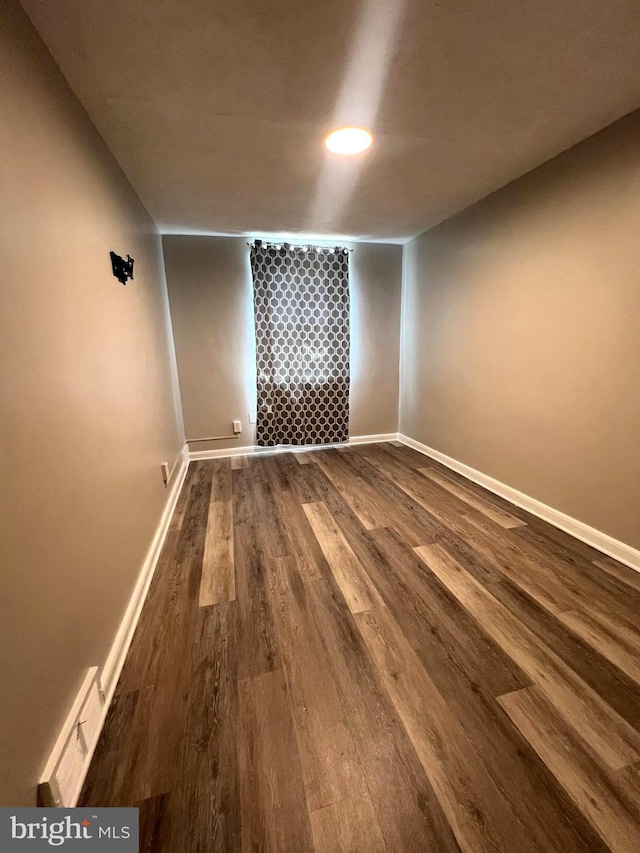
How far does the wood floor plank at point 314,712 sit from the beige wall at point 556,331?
1691mm

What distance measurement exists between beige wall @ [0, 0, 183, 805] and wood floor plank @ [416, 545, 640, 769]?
1.48 meters

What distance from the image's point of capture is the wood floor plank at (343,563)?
65.3 inches

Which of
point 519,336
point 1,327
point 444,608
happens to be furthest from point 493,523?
point 1,327

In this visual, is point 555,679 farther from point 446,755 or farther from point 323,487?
point 323,487

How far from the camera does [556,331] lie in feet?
6.81

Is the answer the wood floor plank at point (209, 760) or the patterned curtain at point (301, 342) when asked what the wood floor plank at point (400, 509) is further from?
the wood floor plank at point (209, 760)

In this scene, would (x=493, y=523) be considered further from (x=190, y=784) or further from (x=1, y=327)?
(x=1, y=327)

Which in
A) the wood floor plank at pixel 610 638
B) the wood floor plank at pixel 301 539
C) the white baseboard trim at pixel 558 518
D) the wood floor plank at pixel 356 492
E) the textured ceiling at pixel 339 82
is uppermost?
the textured ceiling at pixel 339 82

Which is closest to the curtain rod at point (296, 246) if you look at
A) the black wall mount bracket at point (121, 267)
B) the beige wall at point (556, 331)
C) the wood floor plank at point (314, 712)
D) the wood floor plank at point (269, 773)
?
the beige wall at point (556, 331)

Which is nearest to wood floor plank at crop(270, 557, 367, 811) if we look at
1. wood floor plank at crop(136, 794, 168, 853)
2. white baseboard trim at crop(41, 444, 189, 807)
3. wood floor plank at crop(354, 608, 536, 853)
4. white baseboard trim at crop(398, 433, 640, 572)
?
wood floor plank at crop(354, 608, 536, 853)

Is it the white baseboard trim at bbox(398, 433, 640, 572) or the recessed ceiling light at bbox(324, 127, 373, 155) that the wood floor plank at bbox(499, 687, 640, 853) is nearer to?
the white baseboard trim at bbox(398, 433, 640, 572)

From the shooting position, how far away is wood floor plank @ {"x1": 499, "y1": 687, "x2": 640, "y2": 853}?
0.87 m

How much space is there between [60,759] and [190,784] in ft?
1.12

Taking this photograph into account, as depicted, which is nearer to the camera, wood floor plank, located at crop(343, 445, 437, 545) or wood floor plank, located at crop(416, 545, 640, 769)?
wood floor plank, located at crop(416, 545, 640, 769)
